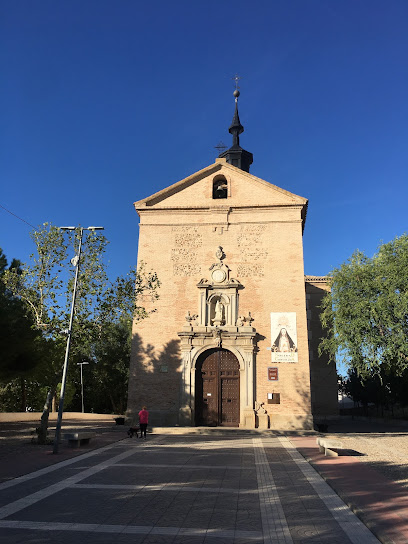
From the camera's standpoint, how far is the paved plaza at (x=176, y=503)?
18.6 feet

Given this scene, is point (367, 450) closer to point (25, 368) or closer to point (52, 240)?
point (25, 368)

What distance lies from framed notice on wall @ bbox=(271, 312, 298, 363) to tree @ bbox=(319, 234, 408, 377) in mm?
2533

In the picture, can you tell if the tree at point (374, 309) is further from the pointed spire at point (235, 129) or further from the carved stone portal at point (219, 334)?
the pointed spire at point (235, 129)

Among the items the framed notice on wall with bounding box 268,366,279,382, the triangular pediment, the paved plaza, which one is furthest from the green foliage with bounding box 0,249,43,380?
the triangular pediment

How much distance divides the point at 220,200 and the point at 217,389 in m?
10.7

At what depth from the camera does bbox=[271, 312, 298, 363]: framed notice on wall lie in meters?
22.4

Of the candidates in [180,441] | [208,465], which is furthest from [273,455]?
[180,441]

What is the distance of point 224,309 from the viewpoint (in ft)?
77.0

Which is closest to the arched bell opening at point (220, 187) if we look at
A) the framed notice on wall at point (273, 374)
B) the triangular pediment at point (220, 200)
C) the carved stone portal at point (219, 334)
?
the triangular pediment at point (220, 200)

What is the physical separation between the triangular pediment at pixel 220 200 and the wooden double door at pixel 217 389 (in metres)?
8.66

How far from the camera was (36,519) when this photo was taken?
20.6 ft

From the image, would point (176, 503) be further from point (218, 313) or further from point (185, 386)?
point (218, 313)

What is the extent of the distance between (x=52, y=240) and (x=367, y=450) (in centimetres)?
1318

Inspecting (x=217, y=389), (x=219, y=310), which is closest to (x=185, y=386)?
(x=217, y=389)
